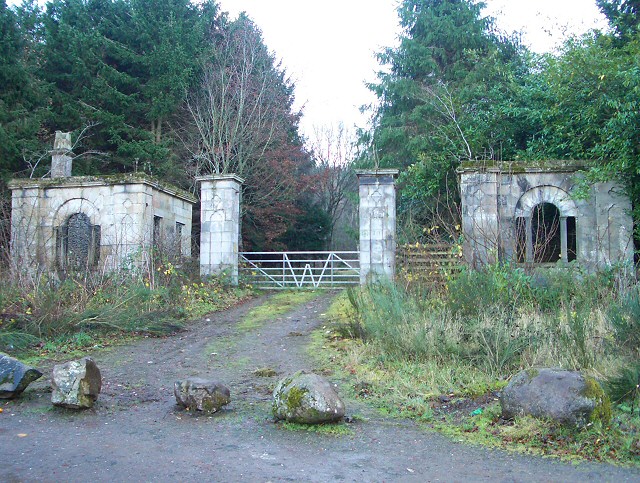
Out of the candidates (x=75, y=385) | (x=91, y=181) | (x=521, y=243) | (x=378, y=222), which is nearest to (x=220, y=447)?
(x=75, y=385)

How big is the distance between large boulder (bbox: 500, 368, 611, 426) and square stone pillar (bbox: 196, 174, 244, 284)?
1114 cm

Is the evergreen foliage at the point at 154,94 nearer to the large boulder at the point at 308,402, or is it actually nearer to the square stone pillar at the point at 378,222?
the square stone pillar at the point at 378,222

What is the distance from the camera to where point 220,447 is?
15.5ft

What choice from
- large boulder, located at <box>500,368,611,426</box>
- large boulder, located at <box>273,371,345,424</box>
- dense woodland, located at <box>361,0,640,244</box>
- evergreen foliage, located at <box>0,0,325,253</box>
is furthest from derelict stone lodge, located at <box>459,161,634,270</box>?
evergreen foliage, located at <box>0,0,325,253</box>

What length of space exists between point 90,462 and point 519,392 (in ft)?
11.7

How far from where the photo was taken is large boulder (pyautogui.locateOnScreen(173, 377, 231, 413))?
5613 millimetres

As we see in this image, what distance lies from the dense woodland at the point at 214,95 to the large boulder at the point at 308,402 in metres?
13.7

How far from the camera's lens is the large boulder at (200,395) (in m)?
5.61

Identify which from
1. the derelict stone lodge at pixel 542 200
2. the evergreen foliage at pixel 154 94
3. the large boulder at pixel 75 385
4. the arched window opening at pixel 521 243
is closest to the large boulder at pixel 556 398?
the large boulder at pixel 75 385

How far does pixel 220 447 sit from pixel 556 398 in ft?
9.25

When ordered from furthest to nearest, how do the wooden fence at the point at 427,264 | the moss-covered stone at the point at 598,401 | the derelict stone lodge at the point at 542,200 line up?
the derelict stone lodge at the point at 542,200, the wooden fence at the point at 427,264, the moss-covered stone at the point at 598,401

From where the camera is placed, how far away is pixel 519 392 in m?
5.12

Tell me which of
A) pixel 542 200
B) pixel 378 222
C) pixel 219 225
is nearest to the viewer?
pixel 542 200

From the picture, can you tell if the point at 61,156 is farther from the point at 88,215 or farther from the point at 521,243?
the point at 521,243
